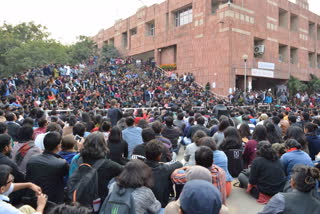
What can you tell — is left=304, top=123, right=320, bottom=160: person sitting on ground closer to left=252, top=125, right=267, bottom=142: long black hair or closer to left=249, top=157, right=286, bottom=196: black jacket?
left=252, top=125, right=267, bottom=142: long black hair

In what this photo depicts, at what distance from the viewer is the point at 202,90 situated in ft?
82.8

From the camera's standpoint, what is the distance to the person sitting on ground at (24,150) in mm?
3910

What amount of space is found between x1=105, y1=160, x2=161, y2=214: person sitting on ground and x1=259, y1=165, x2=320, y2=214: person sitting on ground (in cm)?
118

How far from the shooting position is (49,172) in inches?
131

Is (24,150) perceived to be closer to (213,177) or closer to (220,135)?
(213,177)

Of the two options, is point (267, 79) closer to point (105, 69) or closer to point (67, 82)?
point (105, 69)

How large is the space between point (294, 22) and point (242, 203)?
34375 millimetres

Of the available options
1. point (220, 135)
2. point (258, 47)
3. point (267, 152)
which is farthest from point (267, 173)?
point (258, 47)

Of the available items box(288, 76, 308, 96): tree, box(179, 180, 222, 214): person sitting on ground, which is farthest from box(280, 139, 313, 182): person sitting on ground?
box(288, 76, 308, 96): tree

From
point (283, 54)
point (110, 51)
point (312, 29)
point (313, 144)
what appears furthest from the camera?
point (110, 51)

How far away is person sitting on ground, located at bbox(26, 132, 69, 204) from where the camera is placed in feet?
10.9

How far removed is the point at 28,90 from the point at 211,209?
619 inches

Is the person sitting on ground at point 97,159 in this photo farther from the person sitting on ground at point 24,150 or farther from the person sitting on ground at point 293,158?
the person sitting on ground at point 293,158

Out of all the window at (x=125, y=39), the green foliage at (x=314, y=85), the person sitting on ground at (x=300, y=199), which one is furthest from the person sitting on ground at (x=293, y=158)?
the window at (x=125, y=39)
